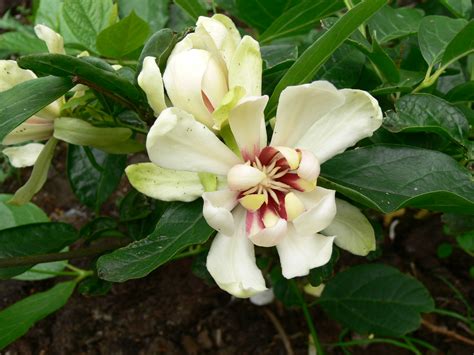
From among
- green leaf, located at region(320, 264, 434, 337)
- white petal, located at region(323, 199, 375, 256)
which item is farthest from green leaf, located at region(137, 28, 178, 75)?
green leaf, located at region(320, 264, 434, 337)

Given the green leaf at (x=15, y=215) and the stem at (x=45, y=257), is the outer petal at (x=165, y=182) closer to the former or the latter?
the stem at (x=45, y=257)

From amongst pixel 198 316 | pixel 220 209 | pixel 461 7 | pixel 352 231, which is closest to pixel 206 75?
pixel 220 209

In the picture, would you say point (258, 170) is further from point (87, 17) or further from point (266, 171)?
point (87, 17)

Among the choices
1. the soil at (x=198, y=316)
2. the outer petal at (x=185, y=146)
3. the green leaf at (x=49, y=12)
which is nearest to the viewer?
the outer petal at (x=185, y=146)

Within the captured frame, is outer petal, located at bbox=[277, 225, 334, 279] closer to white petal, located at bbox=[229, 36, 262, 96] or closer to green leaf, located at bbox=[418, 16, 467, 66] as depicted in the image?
white petal, located at bbox=[229, 36, 262, 96]

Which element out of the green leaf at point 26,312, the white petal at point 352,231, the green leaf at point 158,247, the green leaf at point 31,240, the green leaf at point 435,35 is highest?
the green leaf at point 435,35

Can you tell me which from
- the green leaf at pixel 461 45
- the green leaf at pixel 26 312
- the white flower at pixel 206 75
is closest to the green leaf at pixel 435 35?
the green leaf at pixel 461 45

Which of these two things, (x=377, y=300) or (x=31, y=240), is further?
(x=377, y=300)
